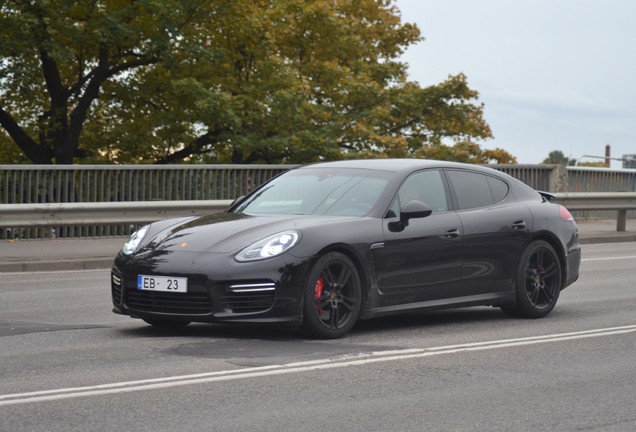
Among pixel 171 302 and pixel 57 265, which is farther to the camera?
pixel 57 265

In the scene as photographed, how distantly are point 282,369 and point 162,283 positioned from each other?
5.32ft

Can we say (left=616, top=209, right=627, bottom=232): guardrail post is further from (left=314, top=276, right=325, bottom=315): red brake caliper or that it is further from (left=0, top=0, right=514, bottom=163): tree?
(left=314, top=276, right=325, bottom=315): red brake caliper

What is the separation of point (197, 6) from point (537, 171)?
1074cm

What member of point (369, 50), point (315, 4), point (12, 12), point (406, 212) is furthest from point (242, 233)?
point (369, 50)

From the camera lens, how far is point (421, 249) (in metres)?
9.80

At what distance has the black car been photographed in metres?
8.78

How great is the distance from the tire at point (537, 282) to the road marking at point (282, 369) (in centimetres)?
90

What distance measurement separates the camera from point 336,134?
3625 cm

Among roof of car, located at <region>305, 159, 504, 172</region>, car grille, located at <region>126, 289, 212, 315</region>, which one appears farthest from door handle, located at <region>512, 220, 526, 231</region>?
car grille, located at <region>126, 289, 212, 315</region>

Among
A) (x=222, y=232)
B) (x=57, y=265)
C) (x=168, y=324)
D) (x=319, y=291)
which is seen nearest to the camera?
(x=319, y=291)

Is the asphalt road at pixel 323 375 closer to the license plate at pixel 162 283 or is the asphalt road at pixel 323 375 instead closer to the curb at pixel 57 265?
the license plate at pixel 162 283

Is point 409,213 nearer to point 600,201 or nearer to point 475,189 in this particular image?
point 475,189

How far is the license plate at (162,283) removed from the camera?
8820mm

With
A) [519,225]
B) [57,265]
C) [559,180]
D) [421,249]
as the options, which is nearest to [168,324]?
[421,249]
